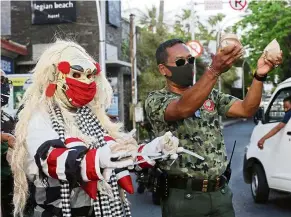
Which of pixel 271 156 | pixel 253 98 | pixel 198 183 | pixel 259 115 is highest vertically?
pixel 253 98

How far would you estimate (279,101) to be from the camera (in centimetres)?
757

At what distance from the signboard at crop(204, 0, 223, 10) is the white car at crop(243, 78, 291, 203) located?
8659mm

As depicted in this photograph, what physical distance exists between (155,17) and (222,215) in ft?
127

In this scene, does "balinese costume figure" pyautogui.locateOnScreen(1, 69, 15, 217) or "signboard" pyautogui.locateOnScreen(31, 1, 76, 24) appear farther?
"signboard" pyautogui.locateOnScreen(31, 1, 76, 24)

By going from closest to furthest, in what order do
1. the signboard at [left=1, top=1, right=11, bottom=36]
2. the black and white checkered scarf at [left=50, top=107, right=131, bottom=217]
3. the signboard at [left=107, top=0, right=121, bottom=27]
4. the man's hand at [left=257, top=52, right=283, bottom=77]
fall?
the black and white checkered scarf at [left=50, top=107, right=131, bottom=217] → the man's hand at [left=257, top=52, right=283, bottom=77] → the signboard at [left=1, top=1, right=11, bottom=36] → the signboard at [left=107, top=0, right=121, bottom=27]

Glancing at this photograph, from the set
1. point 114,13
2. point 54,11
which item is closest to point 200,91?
point 54,11

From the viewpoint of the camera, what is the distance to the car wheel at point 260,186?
290 inches

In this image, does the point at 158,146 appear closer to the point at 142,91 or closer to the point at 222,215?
the point at 222,215

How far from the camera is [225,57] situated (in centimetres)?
251

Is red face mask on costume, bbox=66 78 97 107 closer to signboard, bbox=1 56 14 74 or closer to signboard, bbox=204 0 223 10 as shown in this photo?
signboard, bbox=204 0 223 10

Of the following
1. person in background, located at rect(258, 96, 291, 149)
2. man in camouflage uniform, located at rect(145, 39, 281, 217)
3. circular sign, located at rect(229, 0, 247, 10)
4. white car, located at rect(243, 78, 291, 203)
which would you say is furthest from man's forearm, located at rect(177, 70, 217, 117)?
circular sign, located at rect(229, 0, 247, 10)

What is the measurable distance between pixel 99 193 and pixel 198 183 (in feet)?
2.36

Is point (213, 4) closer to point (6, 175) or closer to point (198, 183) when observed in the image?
point (6, 175)

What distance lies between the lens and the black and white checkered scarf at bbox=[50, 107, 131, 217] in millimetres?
2410
